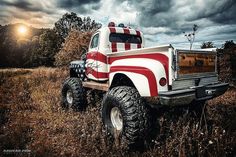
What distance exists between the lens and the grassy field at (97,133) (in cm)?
403

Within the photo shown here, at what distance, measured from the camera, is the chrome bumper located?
3.72 metres

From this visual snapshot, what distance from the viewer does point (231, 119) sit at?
18.6 feet

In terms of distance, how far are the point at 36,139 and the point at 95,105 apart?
8.38 feet

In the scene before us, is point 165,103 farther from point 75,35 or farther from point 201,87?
point 75,35

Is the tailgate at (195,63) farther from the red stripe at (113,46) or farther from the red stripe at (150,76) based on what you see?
the red stripe at (113,46)

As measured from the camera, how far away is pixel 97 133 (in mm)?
4629

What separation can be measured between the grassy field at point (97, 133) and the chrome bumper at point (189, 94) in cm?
49

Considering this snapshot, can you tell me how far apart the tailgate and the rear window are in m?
2.48

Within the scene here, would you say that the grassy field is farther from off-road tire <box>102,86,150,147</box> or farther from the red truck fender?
the red truck fender

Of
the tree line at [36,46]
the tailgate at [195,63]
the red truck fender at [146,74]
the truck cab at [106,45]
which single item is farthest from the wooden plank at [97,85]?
the tree line at [36,46]

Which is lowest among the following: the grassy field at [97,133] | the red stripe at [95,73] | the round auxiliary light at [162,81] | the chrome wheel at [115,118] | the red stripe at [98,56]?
the grassy field at [97,133]

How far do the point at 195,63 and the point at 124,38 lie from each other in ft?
8.83

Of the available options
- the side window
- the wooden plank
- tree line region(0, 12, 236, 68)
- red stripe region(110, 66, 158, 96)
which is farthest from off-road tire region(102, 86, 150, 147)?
tree line region(0, 12, 236, 68)

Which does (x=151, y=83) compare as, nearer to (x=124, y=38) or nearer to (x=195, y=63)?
(x=195, y=63)
